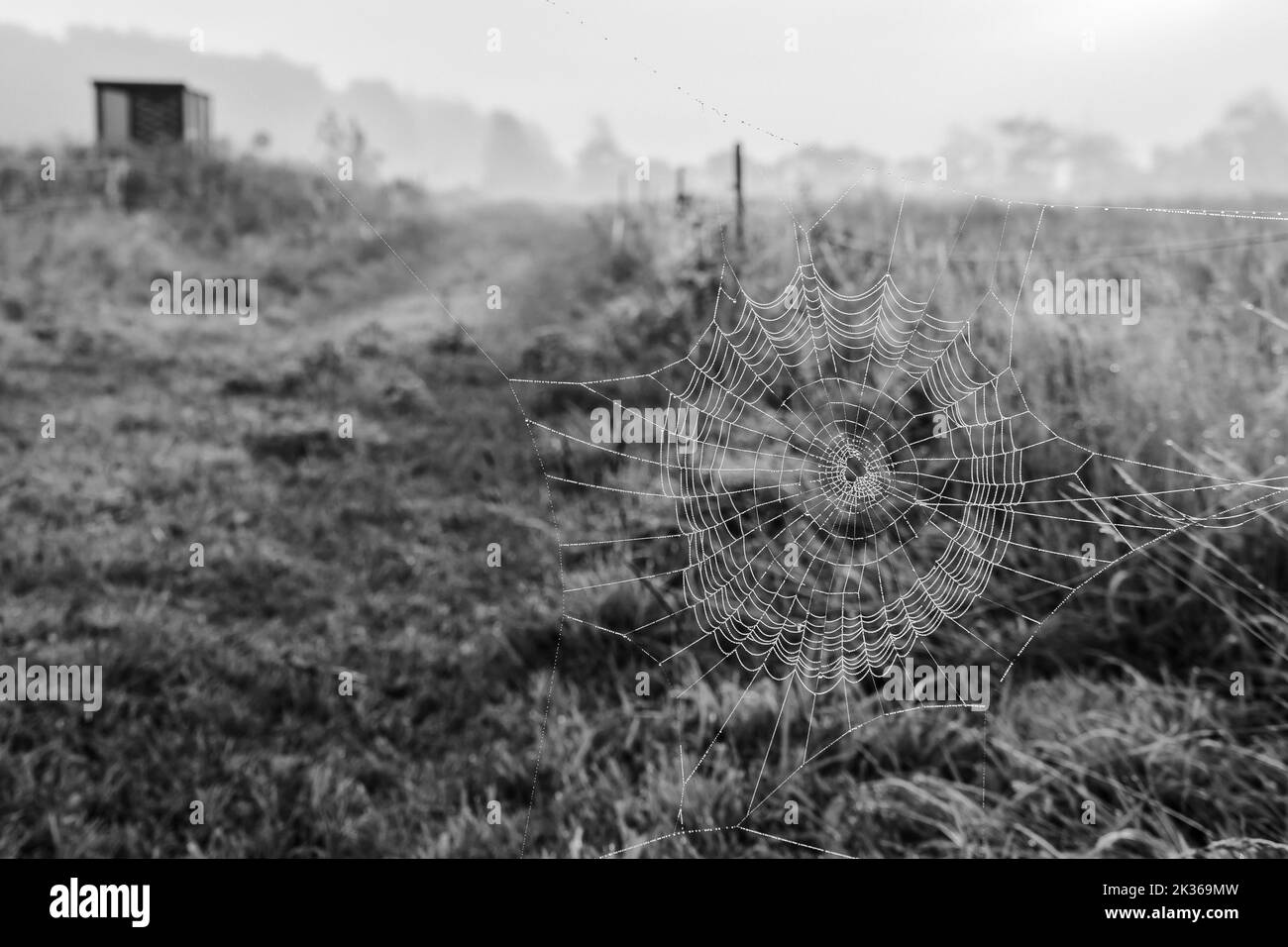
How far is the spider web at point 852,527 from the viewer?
10.0 ft

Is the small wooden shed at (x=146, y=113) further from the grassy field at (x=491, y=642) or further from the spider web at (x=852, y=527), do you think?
the spider web at (x=852, y=527)

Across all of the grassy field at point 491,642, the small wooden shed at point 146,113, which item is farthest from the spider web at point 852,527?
the small wooden shed at point 146,113

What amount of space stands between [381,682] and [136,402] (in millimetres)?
4391

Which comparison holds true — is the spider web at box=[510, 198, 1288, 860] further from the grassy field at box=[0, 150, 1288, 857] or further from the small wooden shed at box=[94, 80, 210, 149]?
the small wooden shed at box=[94, 80, 210, 149]

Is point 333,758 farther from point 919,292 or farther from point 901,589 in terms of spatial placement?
point 919,292

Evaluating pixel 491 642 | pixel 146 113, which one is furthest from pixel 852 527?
pixel 146 113

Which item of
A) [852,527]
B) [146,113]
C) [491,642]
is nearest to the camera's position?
[852,527]

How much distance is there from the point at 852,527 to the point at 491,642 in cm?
137

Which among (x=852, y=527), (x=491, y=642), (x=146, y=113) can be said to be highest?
(x=146, y=113)

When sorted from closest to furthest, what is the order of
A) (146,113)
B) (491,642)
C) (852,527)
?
(852,527) < (491,642) < (146,113)

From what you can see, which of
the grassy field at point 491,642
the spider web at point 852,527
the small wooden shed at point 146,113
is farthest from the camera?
the small wooden shed at point 146,113

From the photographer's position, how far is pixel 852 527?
3455 mm

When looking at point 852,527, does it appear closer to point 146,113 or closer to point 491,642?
point 491,642

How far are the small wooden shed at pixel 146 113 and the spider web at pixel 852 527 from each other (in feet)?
55.4
